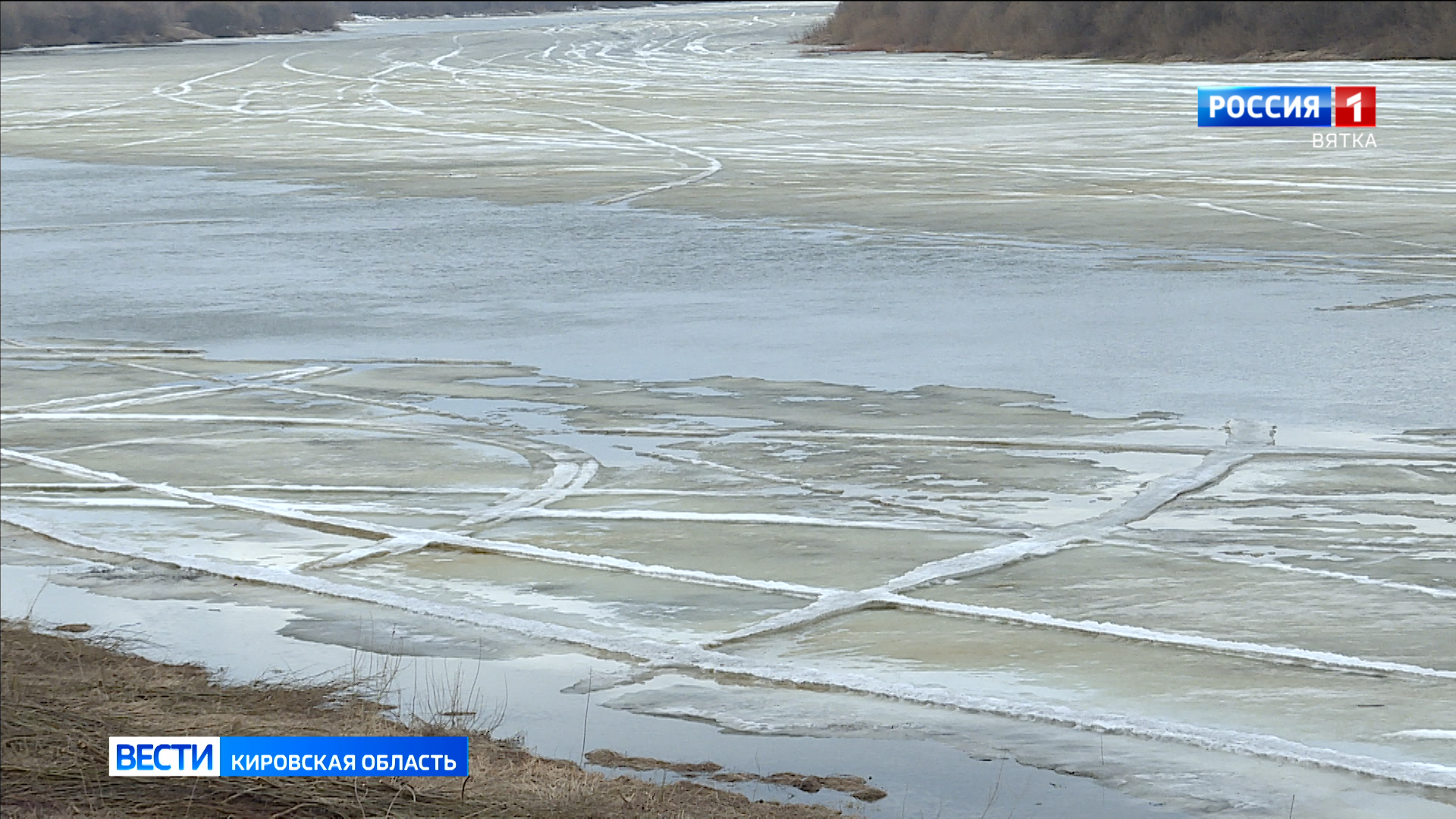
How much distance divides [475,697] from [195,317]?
380 inches

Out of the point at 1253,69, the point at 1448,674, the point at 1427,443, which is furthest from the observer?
the point at 1253,69

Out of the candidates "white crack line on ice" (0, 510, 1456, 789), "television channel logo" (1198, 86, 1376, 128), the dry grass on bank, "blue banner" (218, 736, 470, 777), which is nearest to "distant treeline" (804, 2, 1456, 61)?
"television channel logo" (1198, 86, 1376, 128)

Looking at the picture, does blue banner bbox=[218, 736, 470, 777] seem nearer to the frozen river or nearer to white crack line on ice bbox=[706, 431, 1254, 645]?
the frozen river

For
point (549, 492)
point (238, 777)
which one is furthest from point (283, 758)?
point (549, 492)

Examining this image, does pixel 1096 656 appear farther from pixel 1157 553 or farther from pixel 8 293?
pixel 8 293

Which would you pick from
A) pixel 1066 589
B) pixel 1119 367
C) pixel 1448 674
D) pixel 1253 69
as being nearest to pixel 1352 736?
pixel 1448 674

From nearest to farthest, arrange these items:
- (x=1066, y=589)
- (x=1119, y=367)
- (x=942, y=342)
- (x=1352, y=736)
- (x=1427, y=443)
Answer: (x=1352, y=736) → (x=1066, y=589) → (x=1427, y=443) → (x=1119, y=367) → (x=942, y=342)

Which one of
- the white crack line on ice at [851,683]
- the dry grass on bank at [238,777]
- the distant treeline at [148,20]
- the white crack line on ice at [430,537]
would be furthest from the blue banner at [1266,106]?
the distant treeline at [148,20]

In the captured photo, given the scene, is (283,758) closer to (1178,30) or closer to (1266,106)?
(1266,106)

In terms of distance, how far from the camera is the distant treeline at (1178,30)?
38688 mm

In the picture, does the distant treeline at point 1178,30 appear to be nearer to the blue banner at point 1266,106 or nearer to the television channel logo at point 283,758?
the blue banner at point 1266,106

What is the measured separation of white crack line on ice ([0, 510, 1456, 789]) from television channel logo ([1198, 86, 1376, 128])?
1980 cm

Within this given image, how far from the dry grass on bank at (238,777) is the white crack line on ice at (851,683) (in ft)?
3.12

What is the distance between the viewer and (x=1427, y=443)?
32.3 feet
